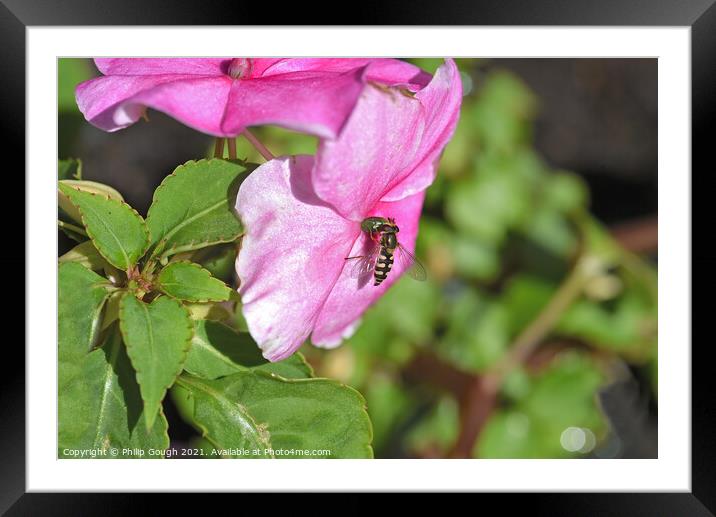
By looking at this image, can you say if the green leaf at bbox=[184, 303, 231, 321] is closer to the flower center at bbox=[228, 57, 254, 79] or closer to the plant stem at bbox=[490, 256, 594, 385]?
the flower center at bbox=[228, 57, 254, 79]

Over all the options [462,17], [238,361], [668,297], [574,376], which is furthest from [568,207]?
[238,361]

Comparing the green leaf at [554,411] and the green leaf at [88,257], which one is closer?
the green leaf at [88,257]

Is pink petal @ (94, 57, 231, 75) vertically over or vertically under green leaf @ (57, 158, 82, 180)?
over

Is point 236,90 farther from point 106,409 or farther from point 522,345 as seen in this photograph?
point 522,345

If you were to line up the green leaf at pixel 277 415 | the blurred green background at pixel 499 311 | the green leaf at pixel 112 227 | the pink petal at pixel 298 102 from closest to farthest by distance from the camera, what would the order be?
the pink petal at pixel 298 102
the green leaf at pixel 112 227
the green leaf at pixel 277 415
the blurred green background at pixel 499 311

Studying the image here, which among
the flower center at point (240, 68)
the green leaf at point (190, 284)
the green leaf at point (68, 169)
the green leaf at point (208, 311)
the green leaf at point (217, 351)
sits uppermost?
the flower center at point (240, 68)

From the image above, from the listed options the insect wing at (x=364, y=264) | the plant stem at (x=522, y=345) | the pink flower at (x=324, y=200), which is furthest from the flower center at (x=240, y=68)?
the plant stem at (x=522, y=345)

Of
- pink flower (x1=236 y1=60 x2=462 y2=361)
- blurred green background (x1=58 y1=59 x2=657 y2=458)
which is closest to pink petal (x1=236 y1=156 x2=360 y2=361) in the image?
pink flower (x1=236 y1=60 x2=462 y2=361)

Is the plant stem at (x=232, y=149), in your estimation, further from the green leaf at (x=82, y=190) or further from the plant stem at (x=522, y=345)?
the plant stem at (x=522, y=345)

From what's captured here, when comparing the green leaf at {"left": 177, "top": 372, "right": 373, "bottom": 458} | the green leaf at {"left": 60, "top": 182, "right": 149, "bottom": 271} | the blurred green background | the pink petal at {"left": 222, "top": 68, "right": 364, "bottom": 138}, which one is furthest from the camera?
the blurred green background
